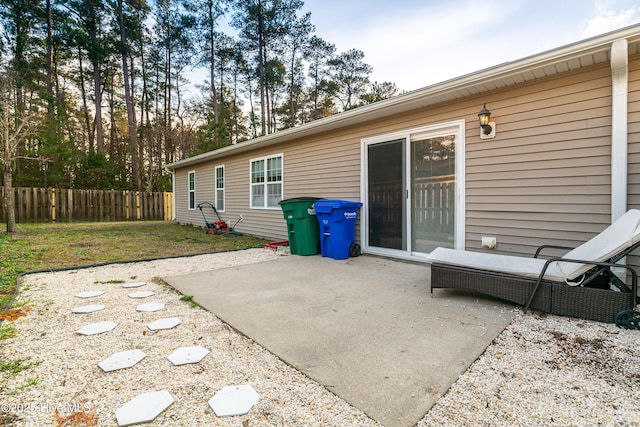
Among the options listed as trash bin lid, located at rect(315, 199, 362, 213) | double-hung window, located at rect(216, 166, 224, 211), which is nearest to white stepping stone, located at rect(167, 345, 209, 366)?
trash bin lid, located at rect(315, 199, 362, 213)

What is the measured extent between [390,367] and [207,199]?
9.64 m

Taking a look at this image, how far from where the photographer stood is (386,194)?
4965 millimetres

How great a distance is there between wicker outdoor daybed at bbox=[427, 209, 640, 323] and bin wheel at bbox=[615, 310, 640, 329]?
1 centimetres

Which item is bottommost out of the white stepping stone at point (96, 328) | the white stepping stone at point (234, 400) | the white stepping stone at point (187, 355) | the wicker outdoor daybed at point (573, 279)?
the white stepping stone at point (234, 400)

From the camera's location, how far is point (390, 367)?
5.82 feet

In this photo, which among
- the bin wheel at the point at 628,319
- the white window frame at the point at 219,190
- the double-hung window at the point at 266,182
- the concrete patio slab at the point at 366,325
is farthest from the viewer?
the white window frame at the point at 219,190

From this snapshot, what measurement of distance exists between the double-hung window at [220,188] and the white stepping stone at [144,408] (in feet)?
27.6

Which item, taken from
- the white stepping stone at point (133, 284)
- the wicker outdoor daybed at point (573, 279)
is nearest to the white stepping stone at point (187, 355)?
the white stepping stone at point (133, 284)

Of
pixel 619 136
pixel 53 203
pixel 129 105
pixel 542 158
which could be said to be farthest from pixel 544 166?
pixel 129 105

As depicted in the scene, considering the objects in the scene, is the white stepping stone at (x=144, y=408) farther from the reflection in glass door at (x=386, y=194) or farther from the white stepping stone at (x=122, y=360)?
the reflection in glass door at (x=386, y=194)

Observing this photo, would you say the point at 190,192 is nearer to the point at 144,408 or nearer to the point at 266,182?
the point at 266,182

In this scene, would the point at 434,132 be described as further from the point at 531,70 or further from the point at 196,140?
the point at 196,140

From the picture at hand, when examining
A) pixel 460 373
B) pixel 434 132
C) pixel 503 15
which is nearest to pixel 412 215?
pixel 434 132

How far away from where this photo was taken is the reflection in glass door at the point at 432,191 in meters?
4.25
